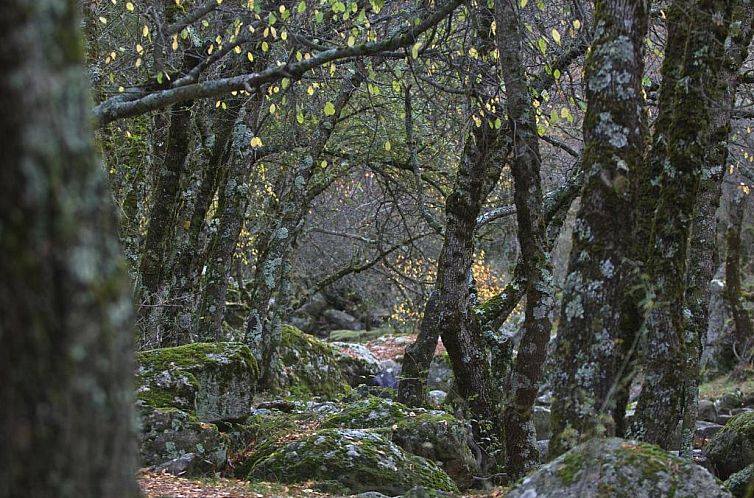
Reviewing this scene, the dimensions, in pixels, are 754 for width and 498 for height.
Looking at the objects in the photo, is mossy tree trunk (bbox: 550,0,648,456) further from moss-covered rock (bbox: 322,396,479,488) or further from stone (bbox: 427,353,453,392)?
stone (bbox: 427,353,453,392)

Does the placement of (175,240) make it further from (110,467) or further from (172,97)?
(110,467)

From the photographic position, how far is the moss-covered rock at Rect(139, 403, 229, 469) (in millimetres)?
6980

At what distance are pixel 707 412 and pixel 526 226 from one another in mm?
12243

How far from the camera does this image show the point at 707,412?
16719 mm

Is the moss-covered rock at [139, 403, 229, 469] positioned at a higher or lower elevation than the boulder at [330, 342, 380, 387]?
lower

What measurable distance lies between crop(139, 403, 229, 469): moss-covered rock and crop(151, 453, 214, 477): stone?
0.07 m

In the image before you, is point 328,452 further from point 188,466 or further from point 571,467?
point 571,467

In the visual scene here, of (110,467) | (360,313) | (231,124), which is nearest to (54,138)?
(110,467)

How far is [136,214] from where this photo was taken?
11.3 metres

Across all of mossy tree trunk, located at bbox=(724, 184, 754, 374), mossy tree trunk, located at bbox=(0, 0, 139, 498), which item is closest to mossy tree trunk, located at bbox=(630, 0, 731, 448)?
mossy tree trunk, located at bbox=(0, 0, 139, 498)

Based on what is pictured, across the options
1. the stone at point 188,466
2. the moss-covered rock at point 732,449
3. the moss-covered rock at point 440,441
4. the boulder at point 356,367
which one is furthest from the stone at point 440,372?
the stone at point 188,466

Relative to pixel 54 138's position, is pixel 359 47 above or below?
above

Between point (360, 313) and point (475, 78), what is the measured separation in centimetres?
2407

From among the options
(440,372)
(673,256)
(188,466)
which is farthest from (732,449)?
(440,372)
